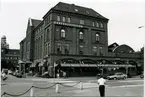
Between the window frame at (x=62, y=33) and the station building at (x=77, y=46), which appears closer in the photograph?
the station building at (x=77, y=46)

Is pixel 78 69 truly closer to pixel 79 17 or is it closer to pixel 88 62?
pixel 88 62

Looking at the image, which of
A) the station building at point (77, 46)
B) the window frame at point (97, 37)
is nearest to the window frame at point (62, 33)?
the station building at point (77, 46)

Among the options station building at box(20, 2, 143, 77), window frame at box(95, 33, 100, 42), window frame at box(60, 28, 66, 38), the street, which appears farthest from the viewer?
window frame at box(95, 33, 100, 42)

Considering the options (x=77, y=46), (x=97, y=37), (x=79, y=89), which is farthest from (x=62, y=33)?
(x=79, y=89)

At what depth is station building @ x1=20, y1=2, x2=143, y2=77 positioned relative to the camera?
51719 millimetres

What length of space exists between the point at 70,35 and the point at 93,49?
7.70 metres

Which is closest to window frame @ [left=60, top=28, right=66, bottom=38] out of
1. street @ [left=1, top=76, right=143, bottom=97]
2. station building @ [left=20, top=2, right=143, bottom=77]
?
station building @ [left=20, top=2, right=143, bottom=77]

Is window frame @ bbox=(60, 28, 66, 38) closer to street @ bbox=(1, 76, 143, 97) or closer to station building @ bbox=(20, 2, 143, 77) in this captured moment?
station building @ bbox=(20, 2, 143, 77)

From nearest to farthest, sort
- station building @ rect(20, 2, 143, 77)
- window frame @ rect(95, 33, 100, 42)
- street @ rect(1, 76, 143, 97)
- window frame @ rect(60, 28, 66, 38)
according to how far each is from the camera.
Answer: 1. street @ rect(1, 76, 143, 97)
2. station building @ rect(20, 2, 143, 77)
3. window frame @ rect(60, 28, 66, 38)
4. window frame @ rect(95, 33, 100, 42)

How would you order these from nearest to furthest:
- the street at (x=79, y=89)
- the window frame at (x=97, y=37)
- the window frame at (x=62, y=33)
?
the street at (x=79, y=89) → the window frame at (x=62, y=33) → the window frame at (x=97, y=37)

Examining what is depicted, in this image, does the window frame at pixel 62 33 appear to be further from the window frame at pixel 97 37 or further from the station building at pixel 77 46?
the window frame at pixel 97 37

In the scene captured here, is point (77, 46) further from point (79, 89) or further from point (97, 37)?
point (79, 89)

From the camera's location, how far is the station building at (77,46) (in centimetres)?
5172

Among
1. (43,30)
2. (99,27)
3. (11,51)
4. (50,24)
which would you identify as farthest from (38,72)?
(11,51)
